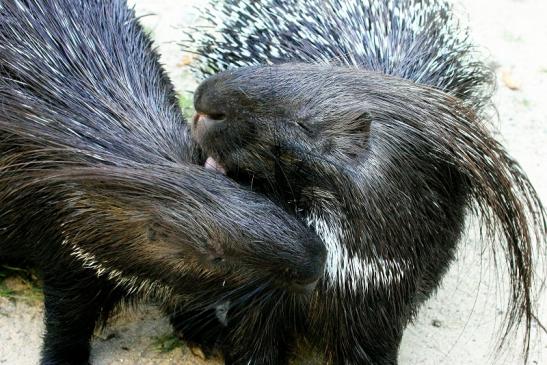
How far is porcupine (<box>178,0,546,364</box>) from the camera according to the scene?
237 centimetres

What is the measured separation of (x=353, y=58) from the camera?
2.94 m

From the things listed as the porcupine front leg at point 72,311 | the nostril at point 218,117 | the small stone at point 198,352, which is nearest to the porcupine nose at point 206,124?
the nostril at point 218,117

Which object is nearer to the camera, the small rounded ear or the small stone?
the small rounded ear

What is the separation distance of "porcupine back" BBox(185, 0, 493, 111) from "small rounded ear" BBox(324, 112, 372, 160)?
1.55ft

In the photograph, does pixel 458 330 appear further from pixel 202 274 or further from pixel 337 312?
pixel 202 274

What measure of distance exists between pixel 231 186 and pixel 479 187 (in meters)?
0.77

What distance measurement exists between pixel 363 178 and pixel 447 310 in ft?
3.52

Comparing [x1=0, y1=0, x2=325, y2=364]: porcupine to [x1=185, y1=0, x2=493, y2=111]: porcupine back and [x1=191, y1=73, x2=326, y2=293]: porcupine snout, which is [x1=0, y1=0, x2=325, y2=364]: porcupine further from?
[x1=185, y1=0, x2=493, y2=111]: porcupine back

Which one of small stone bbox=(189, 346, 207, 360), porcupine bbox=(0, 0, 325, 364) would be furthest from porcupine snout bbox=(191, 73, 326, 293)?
small stone bbox=(189, 346, 207, 360)

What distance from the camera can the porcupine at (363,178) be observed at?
237 centimetres

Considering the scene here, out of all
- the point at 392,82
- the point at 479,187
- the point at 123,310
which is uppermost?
the point at 392,82

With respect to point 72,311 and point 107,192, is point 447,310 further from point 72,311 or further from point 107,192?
point 107,192

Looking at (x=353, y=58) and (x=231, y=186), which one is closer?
(x=231, y=186)


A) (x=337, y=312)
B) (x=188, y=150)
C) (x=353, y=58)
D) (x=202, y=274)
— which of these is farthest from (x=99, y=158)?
(x=353, y=58)
